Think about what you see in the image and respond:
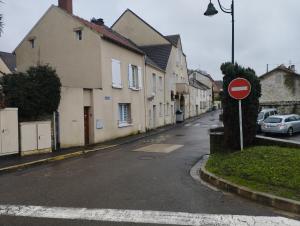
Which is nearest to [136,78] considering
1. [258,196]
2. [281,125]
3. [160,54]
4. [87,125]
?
[87,125]

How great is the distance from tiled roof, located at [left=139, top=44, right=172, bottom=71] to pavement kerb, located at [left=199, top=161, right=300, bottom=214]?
88.0ft

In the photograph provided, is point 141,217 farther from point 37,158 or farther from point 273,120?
point 273,120

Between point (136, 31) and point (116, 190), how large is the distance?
99.2 feet

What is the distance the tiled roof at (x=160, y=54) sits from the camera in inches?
1389

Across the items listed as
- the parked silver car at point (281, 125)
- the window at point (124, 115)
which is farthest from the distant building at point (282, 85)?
the window at point (124, 115)

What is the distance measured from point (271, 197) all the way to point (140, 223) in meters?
2.62

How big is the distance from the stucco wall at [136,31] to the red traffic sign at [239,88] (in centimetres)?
2615

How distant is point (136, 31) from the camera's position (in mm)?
36844

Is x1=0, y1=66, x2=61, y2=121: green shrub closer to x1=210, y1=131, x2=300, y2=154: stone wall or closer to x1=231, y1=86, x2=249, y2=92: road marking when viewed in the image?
x1=210, y1=131, x2=300, y2=154: stone wall

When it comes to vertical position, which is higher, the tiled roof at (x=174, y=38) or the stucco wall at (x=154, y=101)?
the tiled roof at (x=174, y=38)

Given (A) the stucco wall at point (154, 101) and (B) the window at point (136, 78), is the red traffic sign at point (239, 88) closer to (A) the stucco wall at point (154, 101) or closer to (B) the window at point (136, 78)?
(B) the window at point (136, 78)

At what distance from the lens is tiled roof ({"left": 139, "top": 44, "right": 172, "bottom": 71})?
35281 millimetres

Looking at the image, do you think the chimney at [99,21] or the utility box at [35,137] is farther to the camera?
the chimney at [99,21]

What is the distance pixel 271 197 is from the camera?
6.87 metres
